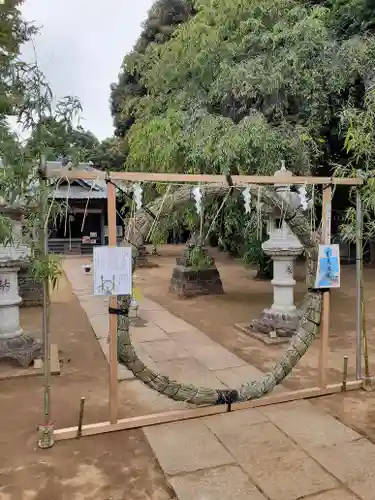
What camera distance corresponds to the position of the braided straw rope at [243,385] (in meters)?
3.68

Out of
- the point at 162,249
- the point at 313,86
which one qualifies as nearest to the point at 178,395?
the point at 313,86

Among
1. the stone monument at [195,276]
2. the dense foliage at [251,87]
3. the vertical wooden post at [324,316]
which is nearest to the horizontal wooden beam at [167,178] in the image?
the vertical wooden post at [324,316]

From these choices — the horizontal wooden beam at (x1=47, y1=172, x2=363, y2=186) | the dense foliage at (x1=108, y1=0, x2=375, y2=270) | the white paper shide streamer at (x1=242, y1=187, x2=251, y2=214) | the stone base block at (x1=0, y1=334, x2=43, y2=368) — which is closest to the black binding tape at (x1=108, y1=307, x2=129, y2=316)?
the horizontal wooden beam at (x1=47, y1=172, x2=363, y2=186)

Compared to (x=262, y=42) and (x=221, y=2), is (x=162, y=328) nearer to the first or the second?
(x=262, y=42)

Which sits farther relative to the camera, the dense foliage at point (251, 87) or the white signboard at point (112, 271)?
the dense foliage at point (251, 87)

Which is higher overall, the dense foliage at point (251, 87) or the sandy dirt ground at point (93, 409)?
the dense foliage at point (251, 87)

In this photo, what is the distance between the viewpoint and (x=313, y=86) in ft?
24.2

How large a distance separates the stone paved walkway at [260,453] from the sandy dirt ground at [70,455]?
159mm

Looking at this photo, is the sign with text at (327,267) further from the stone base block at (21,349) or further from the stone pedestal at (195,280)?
the stone pedestal at (195,280)

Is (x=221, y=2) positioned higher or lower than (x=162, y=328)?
higher

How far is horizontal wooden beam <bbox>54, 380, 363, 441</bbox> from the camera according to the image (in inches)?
137

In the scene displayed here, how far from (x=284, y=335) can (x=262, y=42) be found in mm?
4673

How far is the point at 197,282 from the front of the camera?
31.9ft

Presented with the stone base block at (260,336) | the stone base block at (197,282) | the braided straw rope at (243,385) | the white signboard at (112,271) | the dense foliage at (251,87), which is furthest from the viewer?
the stone base block at (197,282)
